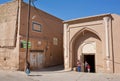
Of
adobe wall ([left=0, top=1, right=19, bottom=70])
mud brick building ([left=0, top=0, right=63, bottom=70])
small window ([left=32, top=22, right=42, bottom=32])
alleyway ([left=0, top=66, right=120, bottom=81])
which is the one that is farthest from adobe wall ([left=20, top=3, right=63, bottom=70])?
alleyway ([left=0, top=66, right=120, bottom=81])

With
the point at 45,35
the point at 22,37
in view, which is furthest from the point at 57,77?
the point at 45,35

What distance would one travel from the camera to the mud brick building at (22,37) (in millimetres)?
17547

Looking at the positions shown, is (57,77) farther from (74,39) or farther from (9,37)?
(9,37)

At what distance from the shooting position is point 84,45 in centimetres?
1897

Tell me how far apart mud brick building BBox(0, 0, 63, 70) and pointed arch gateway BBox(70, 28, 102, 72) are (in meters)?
4.27

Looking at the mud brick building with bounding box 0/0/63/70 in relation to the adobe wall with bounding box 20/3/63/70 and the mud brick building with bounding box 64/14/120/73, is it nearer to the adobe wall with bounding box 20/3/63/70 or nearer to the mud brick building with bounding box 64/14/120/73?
the adobe wall with bounding box 20/3/63/70

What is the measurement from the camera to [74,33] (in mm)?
19203

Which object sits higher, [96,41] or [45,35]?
[45,35]

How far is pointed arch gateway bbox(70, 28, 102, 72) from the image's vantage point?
1789cm

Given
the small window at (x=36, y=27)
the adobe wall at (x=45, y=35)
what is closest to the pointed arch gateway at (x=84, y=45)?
the adobe wall at (x=45, y=35)

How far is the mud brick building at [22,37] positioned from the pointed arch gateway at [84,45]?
427cm

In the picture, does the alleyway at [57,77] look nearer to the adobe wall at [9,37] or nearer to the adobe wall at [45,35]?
the adobe wall at [9,37]

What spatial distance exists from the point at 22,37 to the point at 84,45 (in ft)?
25.3

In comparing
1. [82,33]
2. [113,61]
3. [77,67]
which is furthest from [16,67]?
[113,61]
